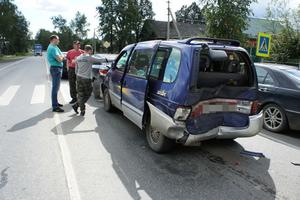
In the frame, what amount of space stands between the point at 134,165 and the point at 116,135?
4.89ft

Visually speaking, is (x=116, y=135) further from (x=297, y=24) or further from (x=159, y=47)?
(x=297, y=24)

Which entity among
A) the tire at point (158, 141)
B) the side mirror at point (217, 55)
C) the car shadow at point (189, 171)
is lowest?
the car shadow at point (189, 171)

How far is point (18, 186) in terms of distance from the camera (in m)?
3.57

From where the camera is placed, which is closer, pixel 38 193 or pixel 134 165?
A: pixel 38 193

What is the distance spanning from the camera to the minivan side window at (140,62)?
5.17 metres

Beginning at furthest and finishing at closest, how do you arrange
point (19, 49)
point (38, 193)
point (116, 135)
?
point (19, 49)
point (116, 135)
point (38, 193)

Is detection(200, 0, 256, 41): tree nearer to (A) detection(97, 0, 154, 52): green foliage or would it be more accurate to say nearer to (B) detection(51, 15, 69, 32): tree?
(A) detection(97, 0, 154, 52): green foliage

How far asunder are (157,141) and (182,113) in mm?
888

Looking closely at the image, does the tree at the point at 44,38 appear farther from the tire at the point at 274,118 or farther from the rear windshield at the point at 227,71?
the rear windshield at the point at 227,71

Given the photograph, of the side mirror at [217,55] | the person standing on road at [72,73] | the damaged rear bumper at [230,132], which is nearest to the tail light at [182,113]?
the damaged rear bumper at [230,132]

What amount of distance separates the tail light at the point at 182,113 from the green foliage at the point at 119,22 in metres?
57.1

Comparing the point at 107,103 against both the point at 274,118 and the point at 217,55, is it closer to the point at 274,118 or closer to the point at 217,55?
the point at 217,55

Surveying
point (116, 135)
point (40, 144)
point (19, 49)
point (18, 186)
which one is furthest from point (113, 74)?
point (19, 49)

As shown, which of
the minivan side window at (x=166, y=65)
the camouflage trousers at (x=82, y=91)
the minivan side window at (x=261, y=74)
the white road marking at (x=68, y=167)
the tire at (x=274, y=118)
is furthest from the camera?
the camouflage trousers at (x=82, y=91)
